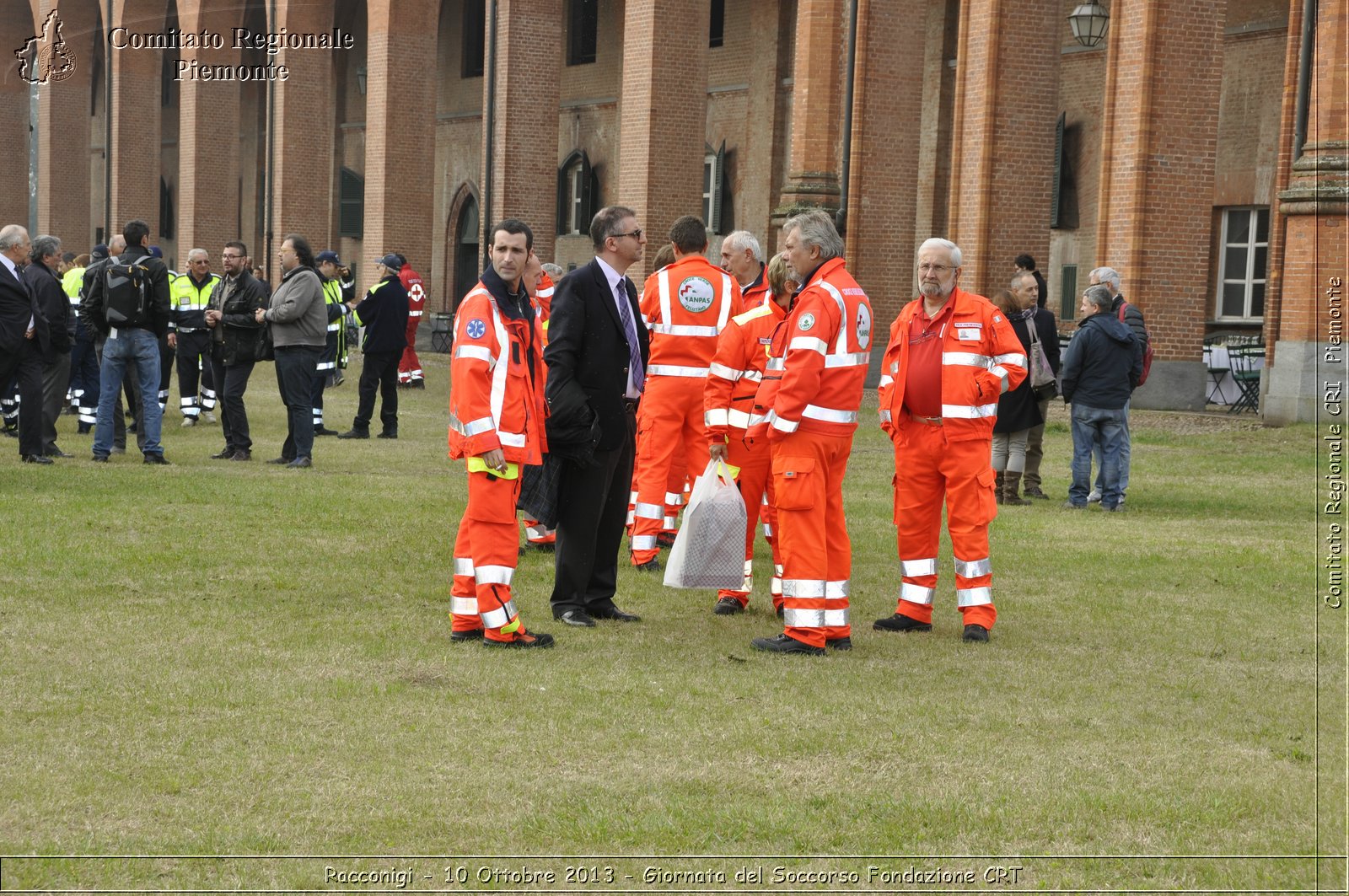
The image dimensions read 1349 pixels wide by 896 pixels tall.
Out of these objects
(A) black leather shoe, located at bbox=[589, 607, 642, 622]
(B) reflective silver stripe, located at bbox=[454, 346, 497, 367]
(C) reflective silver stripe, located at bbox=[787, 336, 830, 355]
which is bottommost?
(A) black leather shoe, located at bbox=[589, 607, 642, 622]

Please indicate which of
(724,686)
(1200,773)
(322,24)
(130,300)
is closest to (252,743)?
(724,686)

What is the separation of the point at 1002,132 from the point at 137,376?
14.3 m

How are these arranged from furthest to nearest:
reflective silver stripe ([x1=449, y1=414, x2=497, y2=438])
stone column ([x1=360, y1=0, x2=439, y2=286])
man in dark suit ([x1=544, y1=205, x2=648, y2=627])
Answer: stone column ([x1=360, y1=0, x2=439, y2=286]) → man in dark suit ([x1=544, y1=205, x2=648, y2=627]) → reflective silver stripe ([x1=449, y1=414, x2=497, y2=438])

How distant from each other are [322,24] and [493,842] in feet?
124

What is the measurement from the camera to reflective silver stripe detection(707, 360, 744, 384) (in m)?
8.80

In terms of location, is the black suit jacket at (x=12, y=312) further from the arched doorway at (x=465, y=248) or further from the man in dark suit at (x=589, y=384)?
the arched doorway at (x=465, y=248)

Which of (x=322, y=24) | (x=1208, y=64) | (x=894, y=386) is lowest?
(x=894, y=386)

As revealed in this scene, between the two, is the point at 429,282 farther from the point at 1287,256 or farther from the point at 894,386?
the point at 894,386

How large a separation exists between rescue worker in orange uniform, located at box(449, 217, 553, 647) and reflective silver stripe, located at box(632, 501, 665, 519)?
224cm

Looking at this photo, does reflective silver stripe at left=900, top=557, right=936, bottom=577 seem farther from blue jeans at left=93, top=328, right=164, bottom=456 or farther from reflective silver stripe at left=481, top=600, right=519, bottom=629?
blue jeans at left=93, top=328, right=164, bottom=456

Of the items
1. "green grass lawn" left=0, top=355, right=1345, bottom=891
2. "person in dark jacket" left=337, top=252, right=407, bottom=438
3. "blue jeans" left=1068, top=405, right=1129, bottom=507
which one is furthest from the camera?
"person in dark jacket" left=337, top=252, right=407, bottom=438

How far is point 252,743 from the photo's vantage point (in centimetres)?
554

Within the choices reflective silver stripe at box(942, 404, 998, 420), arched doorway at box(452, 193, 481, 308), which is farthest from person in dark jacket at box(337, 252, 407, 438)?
arched doorway at box(452, 193, 481, 308)

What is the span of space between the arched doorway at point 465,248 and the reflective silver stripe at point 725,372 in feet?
116
